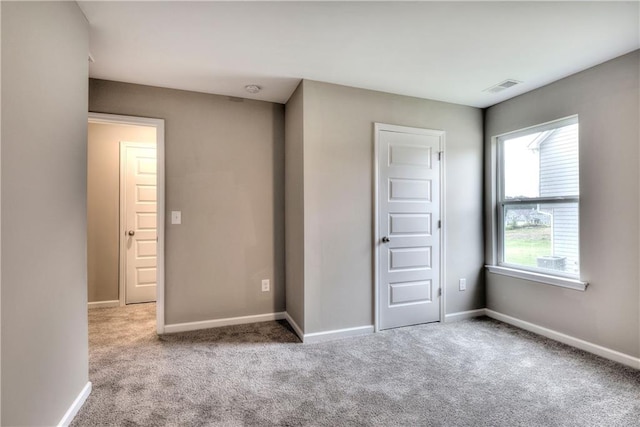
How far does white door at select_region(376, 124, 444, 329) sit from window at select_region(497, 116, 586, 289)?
2.56 ft

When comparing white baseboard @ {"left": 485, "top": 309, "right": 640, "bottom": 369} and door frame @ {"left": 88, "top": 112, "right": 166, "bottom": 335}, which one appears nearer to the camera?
white baseboard @ {"left": 485, "top": 309, "right": 640, "bottom": 369}

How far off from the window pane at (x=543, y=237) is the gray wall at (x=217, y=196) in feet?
8.20

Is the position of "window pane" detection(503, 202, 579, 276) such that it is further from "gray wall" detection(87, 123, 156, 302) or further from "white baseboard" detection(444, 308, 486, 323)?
"gray wall" detection(87, 123, 156, 302)

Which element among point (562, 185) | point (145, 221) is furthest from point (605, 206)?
point (145, 221)

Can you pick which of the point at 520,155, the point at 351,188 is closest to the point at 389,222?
the point at 351,188

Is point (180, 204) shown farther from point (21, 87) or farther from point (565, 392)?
point (565, 392)

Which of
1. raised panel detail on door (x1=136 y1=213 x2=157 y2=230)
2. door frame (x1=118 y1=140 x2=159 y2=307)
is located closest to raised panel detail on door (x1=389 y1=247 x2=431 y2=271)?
raised panel detail on door (x1=136 y1=213 x2=157 y2=230)

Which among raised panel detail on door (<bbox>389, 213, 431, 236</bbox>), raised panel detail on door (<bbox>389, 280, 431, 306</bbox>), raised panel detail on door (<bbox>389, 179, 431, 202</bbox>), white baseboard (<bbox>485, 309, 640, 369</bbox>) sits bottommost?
white baseboard (<bbox>485, 309, 640, 369</bbox>)

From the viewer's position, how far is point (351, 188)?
2.93 metres

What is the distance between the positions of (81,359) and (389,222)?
2588 mm

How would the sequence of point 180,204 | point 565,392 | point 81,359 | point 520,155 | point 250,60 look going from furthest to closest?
point 520,155 < point 180,204 < point 250,60 < point 565,392 < point 81,359

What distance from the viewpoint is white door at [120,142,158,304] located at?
3807 mm

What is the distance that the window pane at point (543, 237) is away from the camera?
9.07 ft

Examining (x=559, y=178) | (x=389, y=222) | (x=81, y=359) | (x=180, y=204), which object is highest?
(x=559, y=178)
